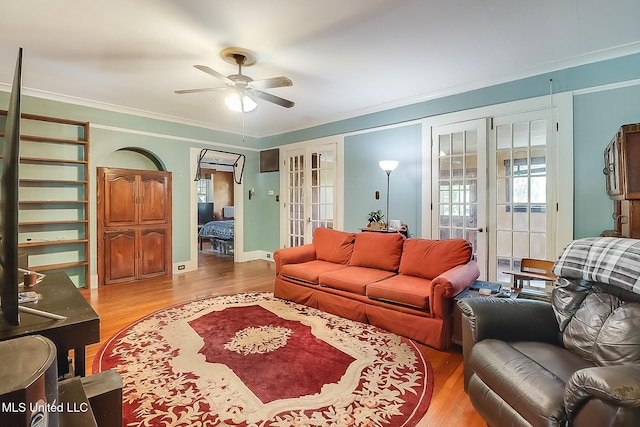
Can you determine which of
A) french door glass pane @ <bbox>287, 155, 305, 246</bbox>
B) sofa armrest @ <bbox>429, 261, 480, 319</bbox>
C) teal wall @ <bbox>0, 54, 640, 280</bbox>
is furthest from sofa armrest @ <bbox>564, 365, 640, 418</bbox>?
french door glass pane @ <bbox>287, 155, 305, 246</bbox>

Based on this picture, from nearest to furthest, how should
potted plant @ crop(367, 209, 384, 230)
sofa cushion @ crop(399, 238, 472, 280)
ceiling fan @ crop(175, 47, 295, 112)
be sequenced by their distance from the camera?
ceiling fan @ crop(175, 47, 295, 112)
sofa cushion @ crop(399, 238, 472, 280)
potted plant @ crop(367, 209, 384, 230)

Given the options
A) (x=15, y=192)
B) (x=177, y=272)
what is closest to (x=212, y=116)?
(x=177, y=272)

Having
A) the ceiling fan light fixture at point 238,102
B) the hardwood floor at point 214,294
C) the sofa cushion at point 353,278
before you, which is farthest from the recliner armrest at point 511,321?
the ceiling fan light fixture at point 238,102

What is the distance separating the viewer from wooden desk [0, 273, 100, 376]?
1.36 metres

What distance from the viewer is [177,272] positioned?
558cm

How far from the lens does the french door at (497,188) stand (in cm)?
359

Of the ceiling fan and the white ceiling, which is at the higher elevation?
the white ceiling

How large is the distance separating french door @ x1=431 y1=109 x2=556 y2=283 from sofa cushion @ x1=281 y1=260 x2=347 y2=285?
160 centimetres

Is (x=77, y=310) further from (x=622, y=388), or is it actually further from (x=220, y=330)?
(x=622, y=388)

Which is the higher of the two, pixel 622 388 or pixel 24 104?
pixel 24 104

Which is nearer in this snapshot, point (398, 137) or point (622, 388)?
point (622, 388)

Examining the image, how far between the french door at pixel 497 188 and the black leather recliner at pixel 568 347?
1.77 meters

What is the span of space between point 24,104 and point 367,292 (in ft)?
16.3

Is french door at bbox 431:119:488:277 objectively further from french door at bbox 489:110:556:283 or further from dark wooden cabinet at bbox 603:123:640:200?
dark wooden cabinet at bbox 603:123:640:200
